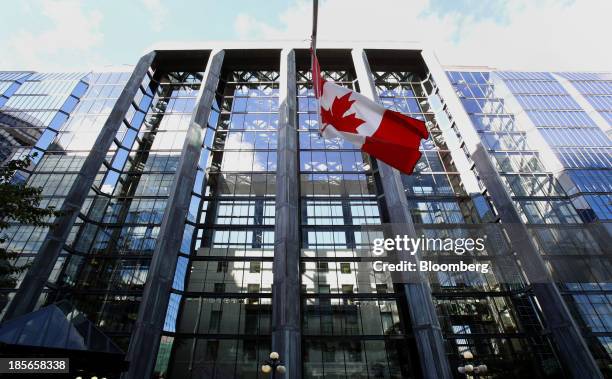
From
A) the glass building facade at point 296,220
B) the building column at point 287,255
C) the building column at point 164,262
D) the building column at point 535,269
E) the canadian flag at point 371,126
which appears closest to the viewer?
the canadian flag at point 371,126

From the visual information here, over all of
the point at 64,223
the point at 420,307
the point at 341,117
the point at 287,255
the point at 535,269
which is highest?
the point at 64,223

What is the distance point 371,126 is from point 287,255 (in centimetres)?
1274

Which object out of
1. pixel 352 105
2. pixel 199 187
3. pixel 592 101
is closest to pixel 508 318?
pixel 352 105

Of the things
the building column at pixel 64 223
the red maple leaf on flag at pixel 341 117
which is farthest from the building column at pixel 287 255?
the building column at pixel 64 223

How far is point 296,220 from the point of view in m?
24.7

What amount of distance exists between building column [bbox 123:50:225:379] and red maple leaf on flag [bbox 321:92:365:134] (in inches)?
635

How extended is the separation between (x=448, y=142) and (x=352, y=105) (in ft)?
80.9

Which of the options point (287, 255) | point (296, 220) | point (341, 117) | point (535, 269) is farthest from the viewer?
point (296, 220)

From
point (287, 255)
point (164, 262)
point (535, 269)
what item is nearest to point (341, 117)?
point (287, 255)

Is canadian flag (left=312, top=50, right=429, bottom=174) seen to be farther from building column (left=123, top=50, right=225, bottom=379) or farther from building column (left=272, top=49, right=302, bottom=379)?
building column (left=123, top=50, right=225, bottom=379)

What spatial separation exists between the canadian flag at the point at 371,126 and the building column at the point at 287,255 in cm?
1201

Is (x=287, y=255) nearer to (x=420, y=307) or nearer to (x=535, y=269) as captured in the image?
(x=420, y=307)

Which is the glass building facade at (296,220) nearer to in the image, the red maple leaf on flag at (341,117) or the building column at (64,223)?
the building column at (64,223)

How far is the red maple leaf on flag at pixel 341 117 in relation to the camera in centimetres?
1282
